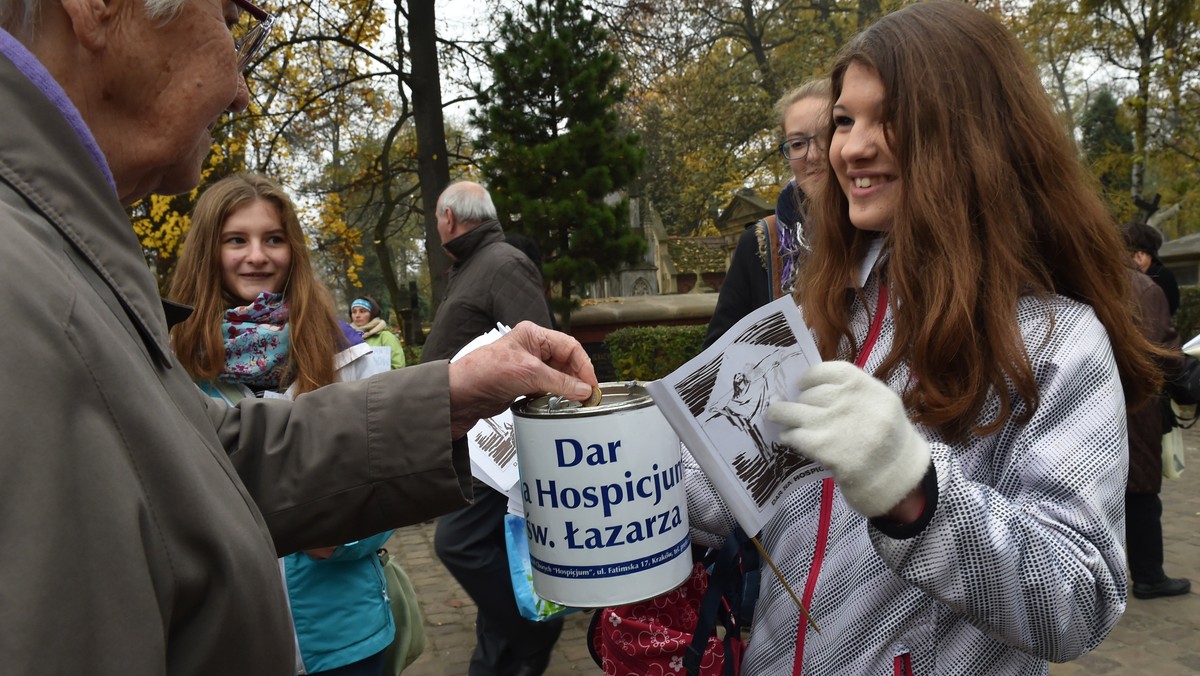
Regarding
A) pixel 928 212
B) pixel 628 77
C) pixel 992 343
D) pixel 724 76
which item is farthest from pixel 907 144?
pixel 724 76

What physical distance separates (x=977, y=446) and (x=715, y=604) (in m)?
0.57

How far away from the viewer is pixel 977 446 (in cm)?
144

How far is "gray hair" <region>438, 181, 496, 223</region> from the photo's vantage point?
445 centimetres

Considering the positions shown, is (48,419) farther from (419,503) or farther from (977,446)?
(977,446)

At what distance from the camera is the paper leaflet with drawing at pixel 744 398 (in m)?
1.24

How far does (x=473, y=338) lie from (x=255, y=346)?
1655 millimetres

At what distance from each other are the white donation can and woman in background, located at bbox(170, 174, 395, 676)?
106 centimetres

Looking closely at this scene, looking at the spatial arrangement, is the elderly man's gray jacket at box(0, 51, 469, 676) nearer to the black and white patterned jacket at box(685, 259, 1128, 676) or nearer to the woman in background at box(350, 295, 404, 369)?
the black and white patterned jacket at box(685, 259, 1128, 676)

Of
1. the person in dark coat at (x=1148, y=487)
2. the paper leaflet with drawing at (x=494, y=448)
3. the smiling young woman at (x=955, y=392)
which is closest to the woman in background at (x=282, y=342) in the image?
the paper leaflet with drawing at (x=494, y=448)

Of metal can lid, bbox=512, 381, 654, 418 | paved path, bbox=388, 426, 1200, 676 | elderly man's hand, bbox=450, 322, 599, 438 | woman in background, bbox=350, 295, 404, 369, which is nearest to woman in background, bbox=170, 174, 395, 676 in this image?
elderly man's hand, bbox=450, 322, 599, 438

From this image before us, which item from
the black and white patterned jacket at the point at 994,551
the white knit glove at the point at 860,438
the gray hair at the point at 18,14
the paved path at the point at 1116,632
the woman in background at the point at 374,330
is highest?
the gray hair at the point at 18,14

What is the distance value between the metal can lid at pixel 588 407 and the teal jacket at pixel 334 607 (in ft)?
3.39

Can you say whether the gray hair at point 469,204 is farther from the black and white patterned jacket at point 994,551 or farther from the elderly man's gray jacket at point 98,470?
the elderly man's gray jacket at point 98,470

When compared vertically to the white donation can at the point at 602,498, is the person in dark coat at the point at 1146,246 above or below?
below
